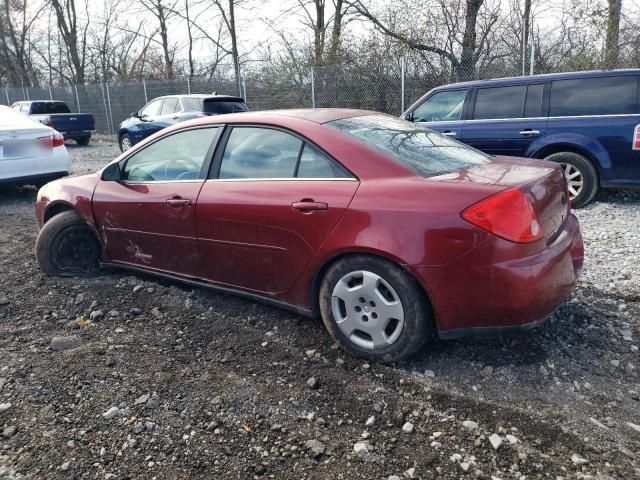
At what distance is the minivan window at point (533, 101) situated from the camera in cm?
671

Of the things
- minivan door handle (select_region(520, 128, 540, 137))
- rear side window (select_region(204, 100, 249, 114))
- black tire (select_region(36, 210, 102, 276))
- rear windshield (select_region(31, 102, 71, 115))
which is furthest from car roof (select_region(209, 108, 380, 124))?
rear windshield (select_region(31, 102, 71, 115))

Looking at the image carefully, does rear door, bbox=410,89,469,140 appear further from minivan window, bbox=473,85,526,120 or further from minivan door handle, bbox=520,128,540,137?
minivan door handle, bbox=520,128,540,137

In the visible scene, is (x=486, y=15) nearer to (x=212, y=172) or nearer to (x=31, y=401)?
(x=212, y=172)

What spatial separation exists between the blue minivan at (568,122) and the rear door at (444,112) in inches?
0.6

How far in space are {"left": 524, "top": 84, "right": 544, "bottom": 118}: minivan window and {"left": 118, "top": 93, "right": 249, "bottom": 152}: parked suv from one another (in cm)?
721

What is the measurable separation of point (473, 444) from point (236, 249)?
1837 mm

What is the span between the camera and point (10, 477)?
2.21 m

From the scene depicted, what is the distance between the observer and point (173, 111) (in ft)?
41.2

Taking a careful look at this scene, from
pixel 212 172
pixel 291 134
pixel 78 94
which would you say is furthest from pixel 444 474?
pixel 78 94

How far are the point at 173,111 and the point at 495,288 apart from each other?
11.4 meters

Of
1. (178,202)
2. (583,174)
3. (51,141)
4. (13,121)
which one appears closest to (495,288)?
(178,202)

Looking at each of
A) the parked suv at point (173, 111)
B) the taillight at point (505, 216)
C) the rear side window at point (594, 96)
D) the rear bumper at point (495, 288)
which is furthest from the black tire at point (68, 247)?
the parked suv at point (173, 111)

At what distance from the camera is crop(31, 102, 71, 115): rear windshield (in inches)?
691

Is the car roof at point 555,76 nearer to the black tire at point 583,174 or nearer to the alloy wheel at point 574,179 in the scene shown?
the black tire at point 583,174
